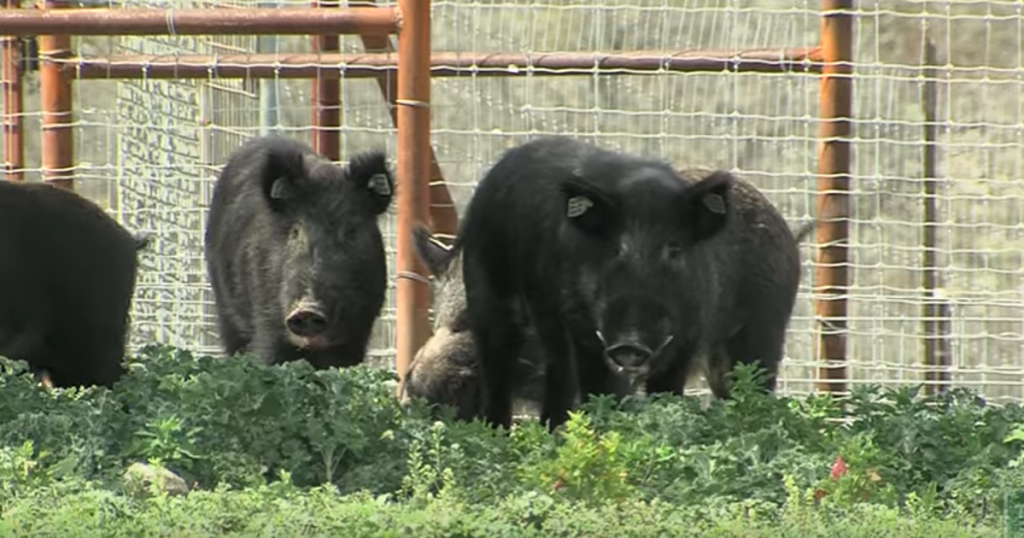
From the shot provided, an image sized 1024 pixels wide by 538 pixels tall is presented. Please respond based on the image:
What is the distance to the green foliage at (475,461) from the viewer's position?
6.34m

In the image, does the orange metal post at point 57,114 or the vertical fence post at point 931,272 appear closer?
the orange metal post at point 57,114

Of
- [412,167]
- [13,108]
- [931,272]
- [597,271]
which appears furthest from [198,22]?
[931,272]

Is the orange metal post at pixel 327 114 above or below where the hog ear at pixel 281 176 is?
above

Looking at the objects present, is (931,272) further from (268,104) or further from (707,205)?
(707,205)

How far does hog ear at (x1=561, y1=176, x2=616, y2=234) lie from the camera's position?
8.92 m

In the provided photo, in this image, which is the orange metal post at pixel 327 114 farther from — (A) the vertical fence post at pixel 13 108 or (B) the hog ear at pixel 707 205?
(B) the hog ear at pixel 707 205

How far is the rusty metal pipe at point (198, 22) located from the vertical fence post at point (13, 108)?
69.7 inches

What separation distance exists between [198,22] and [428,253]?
171 cm

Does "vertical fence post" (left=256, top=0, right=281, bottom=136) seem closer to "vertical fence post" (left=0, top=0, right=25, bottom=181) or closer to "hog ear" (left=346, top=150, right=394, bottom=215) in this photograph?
"vertical fence post" (left=0, top=0, right=25, bottom=181)

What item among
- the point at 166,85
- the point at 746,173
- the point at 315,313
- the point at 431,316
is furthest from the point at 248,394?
the point at 166,85

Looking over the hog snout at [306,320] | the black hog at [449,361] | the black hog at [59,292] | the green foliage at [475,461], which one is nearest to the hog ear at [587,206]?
the green foliage at [475,461]

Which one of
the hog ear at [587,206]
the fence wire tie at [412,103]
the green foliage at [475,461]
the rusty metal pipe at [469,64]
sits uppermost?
the rusty metal pipe at [469,64]

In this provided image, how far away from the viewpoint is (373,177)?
36.3 ft

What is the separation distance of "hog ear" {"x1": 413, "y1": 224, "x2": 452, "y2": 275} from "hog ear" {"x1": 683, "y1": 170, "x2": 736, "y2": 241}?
185cm
